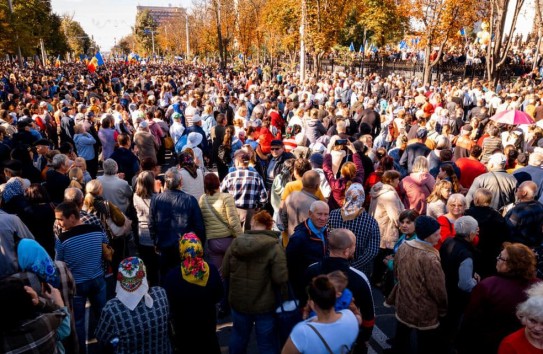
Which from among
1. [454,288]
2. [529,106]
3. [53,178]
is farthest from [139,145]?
[529,106]

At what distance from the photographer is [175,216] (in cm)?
496

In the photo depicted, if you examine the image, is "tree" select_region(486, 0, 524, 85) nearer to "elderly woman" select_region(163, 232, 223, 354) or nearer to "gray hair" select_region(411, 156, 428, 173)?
"gray hair" select_region(411, 156, 428, 173)

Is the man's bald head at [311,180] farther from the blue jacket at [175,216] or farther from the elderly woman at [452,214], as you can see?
the elderly woman at [452,214]

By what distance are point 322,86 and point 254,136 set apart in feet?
34.8

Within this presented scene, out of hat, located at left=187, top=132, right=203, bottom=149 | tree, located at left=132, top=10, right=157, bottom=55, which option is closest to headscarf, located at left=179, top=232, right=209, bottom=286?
hat, located at left=187, top=132, right=203, bottom=149

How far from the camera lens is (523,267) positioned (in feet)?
10.9

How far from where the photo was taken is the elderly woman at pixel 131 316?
320 cm

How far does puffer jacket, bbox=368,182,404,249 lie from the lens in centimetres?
524

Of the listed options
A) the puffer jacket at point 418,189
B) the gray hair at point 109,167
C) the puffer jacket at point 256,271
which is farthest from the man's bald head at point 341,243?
the gray hair at point 109,167

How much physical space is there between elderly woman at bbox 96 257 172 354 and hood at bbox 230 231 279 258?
77 cm

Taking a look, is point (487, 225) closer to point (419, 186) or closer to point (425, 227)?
point (419, 186)

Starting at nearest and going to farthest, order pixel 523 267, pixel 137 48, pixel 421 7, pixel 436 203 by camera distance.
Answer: pixel 523 267
pixel 436 203
pixel 421 7
pixel 137 48

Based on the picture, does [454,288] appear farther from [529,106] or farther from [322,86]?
[322,86]

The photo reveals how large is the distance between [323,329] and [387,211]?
2813mm
